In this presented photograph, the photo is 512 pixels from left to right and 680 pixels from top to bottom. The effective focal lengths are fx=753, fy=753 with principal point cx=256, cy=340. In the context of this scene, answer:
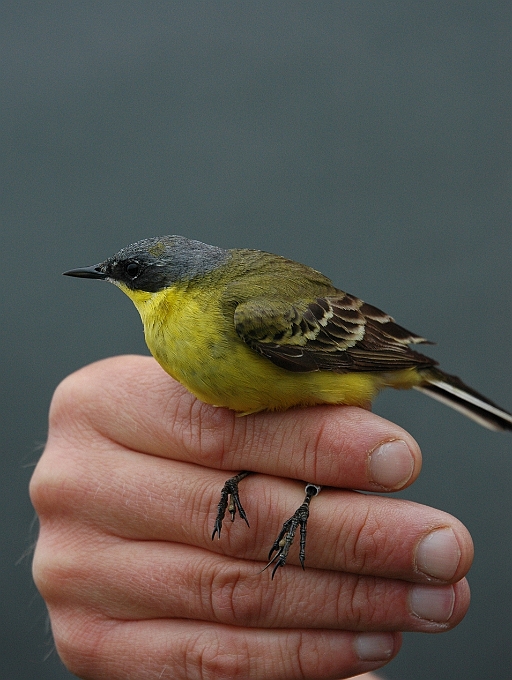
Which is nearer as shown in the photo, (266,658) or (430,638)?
(266,658)

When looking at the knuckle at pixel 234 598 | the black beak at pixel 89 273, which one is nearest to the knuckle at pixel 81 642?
the knuckle at pixel 234 598

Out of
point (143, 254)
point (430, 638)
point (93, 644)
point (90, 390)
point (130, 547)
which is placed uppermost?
point (143, 254)

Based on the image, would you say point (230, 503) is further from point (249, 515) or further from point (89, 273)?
point (89, 273)

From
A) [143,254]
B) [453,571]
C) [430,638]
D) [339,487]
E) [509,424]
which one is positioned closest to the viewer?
[453,571]

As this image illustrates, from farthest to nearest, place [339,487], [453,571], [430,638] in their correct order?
[430,638], [339,487], [453,571]

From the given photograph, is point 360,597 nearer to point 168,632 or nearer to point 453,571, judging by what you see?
point 453,571

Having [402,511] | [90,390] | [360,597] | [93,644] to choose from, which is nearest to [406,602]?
[360,597]

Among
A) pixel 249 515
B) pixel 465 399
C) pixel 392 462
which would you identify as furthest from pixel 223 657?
pixel 465 399
